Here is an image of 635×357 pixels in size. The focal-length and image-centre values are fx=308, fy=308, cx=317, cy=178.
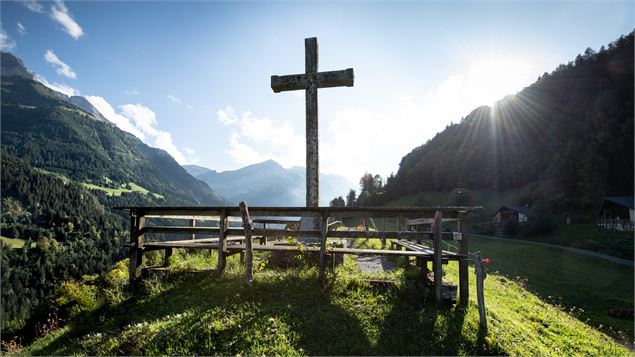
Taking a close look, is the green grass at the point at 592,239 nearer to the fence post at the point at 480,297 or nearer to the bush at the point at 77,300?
the fence post at the point at 480,297

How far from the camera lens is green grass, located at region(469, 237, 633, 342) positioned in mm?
15875

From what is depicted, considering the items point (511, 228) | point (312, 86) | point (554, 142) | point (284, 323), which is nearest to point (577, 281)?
point (312, 86)

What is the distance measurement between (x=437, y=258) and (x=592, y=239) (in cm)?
5170

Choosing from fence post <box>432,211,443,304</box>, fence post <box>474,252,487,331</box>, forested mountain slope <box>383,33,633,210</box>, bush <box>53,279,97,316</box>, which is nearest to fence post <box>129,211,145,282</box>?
bush <box>53,279,97,316</box>

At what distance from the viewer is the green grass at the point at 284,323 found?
5.12m

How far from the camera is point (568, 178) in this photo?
85188 mm

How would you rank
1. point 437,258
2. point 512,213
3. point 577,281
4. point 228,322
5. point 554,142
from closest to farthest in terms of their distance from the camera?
point 228,322, point 437,258, point 577,281, point 512,213, point 554,142

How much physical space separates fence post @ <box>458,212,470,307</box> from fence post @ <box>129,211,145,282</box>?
7.98 m

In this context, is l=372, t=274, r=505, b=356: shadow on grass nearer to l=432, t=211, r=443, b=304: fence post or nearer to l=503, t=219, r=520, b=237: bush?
l=432, t=211, r=443, b=304: fence post

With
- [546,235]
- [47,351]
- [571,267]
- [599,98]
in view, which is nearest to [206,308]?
[47,351]

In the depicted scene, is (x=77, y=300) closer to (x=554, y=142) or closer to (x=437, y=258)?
(x=437, y=258)

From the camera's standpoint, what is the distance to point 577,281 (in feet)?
77.9

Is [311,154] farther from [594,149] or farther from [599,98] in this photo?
[599,98]

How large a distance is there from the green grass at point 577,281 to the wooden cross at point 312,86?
13.2 meters
